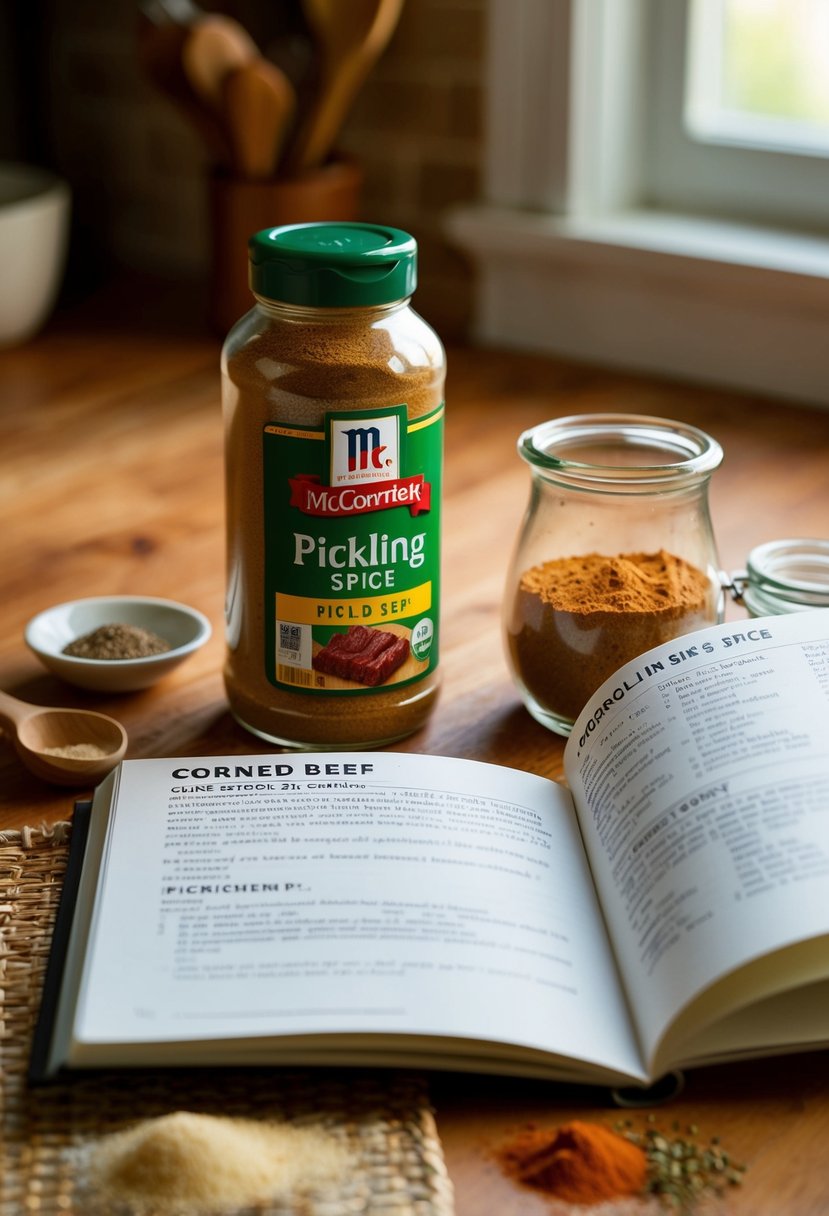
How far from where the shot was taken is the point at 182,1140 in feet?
1.67

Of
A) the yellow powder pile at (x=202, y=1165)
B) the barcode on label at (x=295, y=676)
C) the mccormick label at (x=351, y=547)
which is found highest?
the mccormick label at (x=351, y=547)

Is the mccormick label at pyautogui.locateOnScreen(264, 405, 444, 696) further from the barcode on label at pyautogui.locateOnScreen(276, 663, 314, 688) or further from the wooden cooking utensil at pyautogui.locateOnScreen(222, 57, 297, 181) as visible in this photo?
the wooden cooking utensil at pyautogui.locateOnScreen(222, 57, 297, 181)

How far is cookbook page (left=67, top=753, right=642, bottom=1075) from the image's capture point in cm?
56

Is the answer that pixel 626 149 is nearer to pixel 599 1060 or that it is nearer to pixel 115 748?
pixel 115 748

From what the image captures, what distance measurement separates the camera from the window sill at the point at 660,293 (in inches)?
55.9

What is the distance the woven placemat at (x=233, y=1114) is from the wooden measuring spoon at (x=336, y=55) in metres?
1.13

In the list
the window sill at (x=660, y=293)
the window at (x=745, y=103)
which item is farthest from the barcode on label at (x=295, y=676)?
the window at (x=745, y=103)

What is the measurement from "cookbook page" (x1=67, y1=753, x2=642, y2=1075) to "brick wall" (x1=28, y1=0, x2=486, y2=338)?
1.08 meters

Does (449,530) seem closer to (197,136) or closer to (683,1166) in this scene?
(683,1166)

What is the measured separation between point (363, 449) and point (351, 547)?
0.05 meters

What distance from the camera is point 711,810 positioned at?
24.7 inches

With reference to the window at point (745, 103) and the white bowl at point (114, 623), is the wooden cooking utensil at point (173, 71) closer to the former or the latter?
the window at point (745, 103)

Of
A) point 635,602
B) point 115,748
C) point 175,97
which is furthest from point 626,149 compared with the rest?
point 115,748

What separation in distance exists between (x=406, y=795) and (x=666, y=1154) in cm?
22
